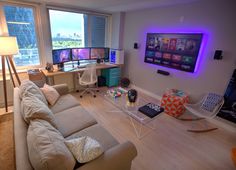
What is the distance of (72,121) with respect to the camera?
180cm

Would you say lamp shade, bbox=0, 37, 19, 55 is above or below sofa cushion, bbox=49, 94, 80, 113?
above

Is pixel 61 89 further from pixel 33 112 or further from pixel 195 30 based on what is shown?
pixel 195 30

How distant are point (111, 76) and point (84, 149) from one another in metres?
3.05

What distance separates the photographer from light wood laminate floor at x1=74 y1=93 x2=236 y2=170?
1.79 metres

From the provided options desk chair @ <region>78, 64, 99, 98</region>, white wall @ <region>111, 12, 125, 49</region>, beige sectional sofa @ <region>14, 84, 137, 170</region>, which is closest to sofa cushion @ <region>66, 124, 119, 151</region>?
beige sectional sofa @ <region>14, 84, 137, 170</region>

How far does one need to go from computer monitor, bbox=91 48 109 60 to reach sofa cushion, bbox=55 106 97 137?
220 centimetres

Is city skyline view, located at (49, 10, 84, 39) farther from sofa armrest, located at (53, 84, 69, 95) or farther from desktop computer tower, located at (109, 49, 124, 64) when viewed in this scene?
sofa armrest, located at (53, 84, 69, 95)

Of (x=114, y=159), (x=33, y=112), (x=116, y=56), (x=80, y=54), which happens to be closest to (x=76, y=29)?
(x=80, y=54)

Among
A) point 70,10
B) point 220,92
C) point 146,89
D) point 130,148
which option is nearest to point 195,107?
point 220,92

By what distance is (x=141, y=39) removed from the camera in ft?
12.2

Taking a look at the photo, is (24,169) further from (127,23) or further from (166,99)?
(127,23)

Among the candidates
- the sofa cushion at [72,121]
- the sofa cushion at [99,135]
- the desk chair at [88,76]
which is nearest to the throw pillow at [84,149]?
the sofa cushion at [99,135]

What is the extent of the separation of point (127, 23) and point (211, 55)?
2468mm

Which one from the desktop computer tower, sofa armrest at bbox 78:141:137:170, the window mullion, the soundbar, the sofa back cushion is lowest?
sofa armrest at bbox 78:141:137:170
